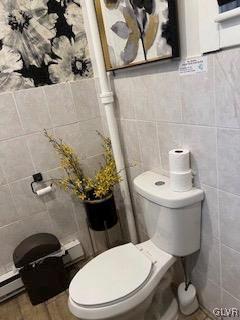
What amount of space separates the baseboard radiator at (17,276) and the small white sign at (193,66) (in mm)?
1367

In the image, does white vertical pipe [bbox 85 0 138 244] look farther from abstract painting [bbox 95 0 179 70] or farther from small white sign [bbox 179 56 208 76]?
small white sign [bbox 179 56 208 76]

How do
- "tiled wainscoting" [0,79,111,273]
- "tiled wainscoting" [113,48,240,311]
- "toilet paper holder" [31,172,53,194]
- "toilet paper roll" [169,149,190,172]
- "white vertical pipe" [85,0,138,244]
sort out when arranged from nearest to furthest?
"tiled wainscoting" [113,48,240,311]
"toilet paper roll" [169,149,190,172]
"white vertical pipe" [85,0,138,244]
"tiled wainscoting" [0,79,111,273]
"toilet paper holder" [31,172,53,194]

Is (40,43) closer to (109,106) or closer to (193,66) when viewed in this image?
(109,106)

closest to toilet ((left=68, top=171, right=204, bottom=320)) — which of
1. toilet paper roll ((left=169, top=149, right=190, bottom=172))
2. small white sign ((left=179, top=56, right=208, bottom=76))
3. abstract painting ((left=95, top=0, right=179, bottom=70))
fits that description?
toilet paper roll ((left=169, top=149, right=190, bottom=172))

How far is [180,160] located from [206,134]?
157 mm

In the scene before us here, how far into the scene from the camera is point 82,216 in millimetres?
1811

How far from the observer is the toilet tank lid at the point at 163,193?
3.52 ft

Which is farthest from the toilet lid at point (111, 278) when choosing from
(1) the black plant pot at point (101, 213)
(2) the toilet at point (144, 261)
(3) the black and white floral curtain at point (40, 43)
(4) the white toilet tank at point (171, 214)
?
(3) the black and white floral curtain at point (40, 43)

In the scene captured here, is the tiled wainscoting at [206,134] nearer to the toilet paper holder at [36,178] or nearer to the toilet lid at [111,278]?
the toilet lid at [111,278]

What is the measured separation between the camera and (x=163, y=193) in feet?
3.71

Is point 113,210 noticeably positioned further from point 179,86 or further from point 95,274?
point 179,86

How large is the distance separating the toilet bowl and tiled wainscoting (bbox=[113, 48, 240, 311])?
0.86 ft

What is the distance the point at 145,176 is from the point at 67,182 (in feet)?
1.72

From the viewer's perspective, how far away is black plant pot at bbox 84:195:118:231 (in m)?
1.52
